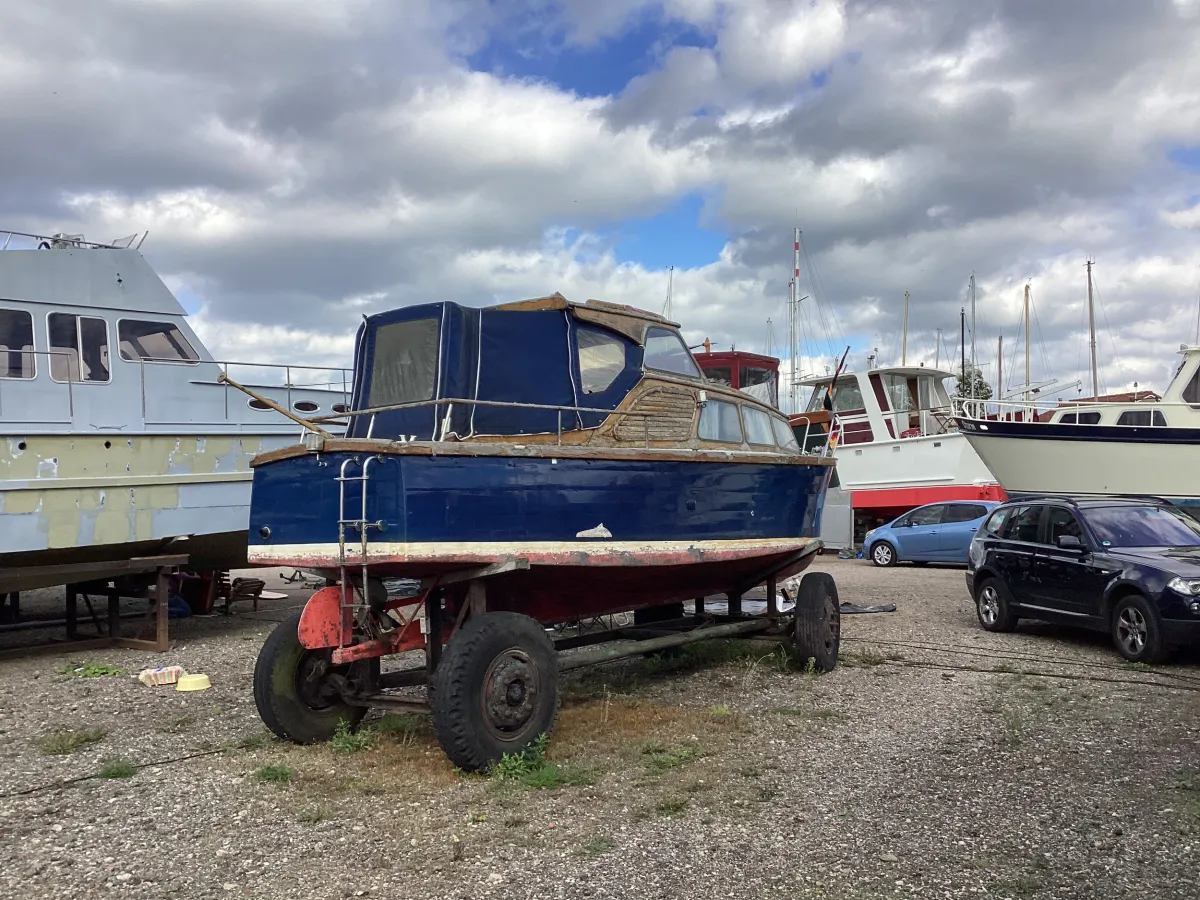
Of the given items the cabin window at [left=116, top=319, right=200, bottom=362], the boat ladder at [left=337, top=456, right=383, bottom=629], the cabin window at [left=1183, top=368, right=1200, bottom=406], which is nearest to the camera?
the boat ladder at [left=337, top=456, right=383, bottom=629]

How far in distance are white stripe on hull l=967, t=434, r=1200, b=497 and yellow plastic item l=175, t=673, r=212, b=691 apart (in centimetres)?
1606

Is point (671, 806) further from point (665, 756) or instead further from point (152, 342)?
point (152, 342)

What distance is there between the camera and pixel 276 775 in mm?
5539

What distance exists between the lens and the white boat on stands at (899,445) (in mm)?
22156

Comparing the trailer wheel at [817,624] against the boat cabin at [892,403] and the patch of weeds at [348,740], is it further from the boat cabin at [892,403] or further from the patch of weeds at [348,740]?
the boat cabin at [892,403]

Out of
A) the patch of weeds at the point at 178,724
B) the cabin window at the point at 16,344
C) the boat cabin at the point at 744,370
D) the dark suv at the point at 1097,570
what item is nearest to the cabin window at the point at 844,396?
the boat cabin at the point at 744,370

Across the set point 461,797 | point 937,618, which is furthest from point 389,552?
point 937,618

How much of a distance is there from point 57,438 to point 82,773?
491cm

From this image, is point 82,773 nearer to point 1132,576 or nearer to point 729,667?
point 729,667

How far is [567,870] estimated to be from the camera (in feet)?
13.7

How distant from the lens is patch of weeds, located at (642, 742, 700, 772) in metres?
5.65

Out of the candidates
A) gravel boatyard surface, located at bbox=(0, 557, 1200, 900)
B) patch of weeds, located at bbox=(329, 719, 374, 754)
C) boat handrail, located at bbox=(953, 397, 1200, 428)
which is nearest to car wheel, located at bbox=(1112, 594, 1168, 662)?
gravel boatyard surface, located at bbox=(0, 557, 1200, 900)

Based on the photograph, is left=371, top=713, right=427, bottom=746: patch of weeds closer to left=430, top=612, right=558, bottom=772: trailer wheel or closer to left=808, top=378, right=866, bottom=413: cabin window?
left=430, top=612, right=558, bottom=772: trailer wheel

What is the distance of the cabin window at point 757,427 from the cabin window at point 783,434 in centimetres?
14
